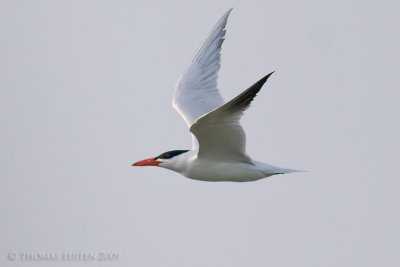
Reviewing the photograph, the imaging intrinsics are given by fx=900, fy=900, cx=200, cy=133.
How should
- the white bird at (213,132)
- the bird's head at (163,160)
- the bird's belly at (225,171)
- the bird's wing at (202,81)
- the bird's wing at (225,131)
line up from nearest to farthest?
the bird's wing at (225,131) < the white bird at (213,132) < the bird's belly at (225,171) < the bird's head at (163,160) < the bird's wing at (202,81)

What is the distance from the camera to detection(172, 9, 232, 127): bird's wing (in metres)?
14.8

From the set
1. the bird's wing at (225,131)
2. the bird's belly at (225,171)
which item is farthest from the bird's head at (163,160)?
the bird's wing at (225,131)

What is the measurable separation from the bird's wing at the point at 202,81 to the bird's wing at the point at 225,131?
2.15 m

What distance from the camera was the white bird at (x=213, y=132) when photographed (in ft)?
37.8

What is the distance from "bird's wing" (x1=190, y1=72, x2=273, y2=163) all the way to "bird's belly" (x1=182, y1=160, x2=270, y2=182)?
90 millimetres

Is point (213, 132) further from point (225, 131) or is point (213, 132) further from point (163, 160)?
point (163, 160)

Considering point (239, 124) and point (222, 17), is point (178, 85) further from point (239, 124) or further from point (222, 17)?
point (239, 124)

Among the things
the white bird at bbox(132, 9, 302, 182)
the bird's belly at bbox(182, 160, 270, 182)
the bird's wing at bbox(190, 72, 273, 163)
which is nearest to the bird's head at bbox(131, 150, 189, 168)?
the white bird at bbox(132, 9, 302, 182)

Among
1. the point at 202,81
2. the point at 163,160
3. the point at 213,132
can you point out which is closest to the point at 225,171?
the point at 213,132

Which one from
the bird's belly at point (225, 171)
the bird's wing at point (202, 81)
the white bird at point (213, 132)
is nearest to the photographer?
the white bird at point (213, 132)

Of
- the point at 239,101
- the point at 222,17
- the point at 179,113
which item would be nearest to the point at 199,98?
the point at 179,113

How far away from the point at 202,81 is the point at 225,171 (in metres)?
3.02

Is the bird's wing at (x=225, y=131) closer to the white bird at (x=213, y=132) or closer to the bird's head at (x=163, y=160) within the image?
the white bird at (x=213, y=132)

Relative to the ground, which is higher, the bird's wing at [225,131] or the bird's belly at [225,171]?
the bird's wing at [225,131]
